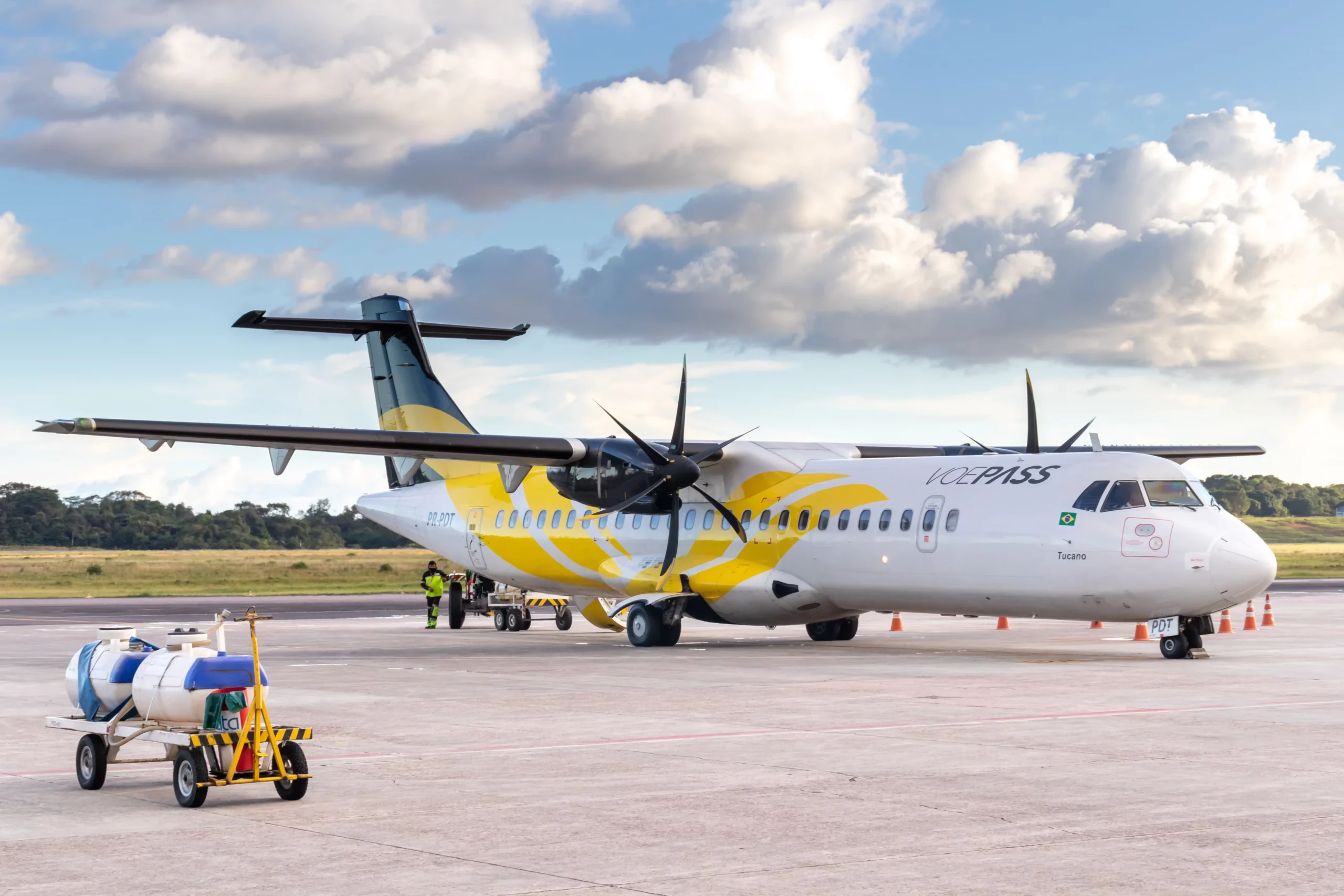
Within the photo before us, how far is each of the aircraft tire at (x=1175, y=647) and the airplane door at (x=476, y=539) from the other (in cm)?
1308

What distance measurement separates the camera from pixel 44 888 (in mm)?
6812

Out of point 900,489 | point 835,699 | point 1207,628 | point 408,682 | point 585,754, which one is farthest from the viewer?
point 900,489

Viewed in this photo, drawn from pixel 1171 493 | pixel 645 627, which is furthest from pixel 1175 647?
pixel 645 627

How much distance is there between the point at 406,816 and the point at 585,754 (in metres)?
2.69

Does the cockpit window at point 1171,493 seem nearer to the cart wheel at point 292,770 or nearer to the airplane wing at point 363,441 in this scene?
the airplane wing at point 363,441

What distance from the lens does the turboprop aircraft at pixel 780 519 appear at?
18859 millimetres

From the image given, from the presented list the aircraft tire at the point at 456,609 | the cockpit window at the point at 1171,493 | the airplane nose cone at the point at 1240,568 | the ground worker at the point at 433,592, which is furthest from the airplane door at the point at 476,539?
the airplane nose cone at the point at 1240,568

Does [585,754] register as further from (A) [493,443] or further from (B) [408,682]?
(A) [493,443]

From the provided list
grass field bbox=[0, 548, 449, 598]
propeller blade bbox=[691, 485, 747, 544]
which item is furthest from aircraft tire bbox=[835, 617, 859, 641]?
grass field bbox=[0, 548, 449, 598]

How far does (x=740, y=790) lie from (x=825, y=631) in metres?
15.6

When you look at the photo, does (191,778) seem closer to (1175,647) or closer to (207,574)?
(1175,647)

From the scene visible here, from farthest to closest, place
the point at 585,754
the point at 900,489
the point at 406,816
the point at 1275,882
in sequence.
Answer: the point at 900,489 → the point at 585,754 → the point at 406,816 → the point at 1275,882

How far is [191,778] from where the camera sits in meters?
8.95

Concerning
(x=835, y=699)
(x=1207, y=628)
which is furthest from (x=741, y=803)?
(x=1207, y=628)
